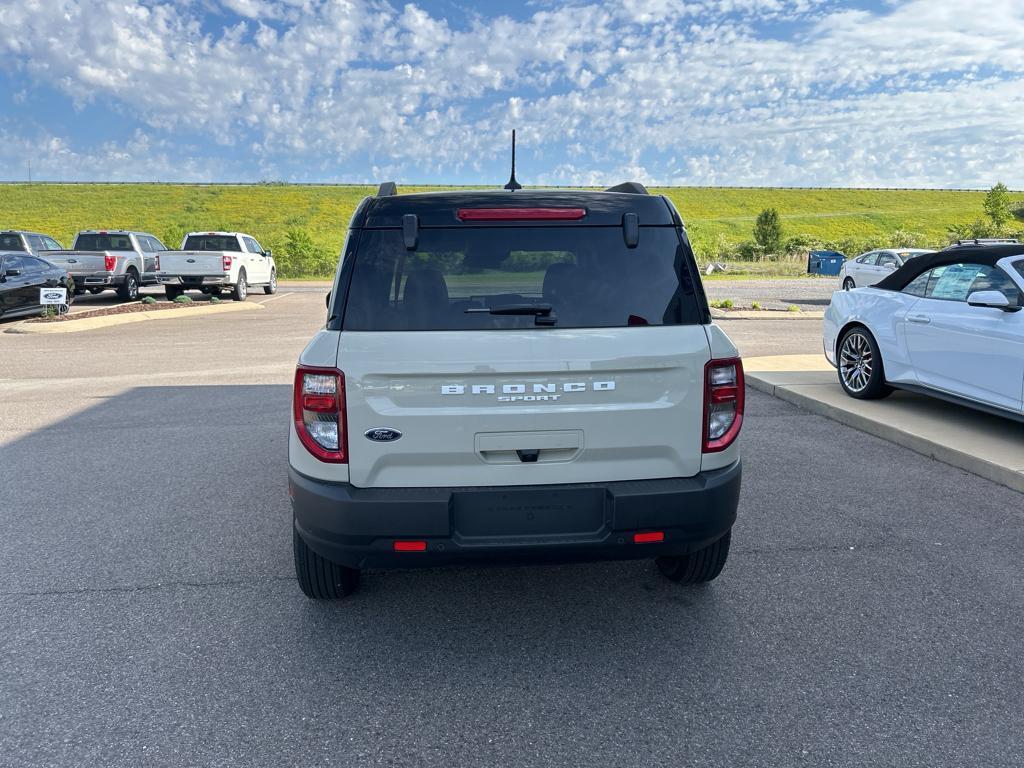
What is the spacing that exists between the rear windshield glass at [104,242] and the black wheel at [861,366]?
19664 millimetres

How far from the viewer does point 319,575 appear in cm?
362

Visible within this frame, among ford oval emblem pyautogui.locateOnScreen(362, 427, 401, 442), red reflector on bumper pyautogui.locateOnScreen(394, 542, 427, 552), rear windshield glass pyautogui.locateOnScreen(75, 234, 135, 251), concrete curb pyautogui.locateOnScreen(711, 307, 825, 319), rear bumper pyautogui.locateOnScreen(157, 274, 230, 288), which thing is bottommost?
concrete curb pyautogui.locateOnScreen(711, 307, 825, 319)

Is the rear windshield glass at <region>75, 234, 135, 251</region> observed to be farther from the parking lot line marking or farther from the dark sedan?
the dark sedan

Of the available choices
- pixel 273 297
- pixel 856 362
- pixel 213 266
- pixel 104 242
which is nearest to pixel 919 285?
pixel 856 362

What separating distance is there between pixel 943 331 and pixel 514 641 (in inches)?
211

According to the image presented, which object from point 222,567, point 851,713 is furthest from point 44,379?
point 851,713

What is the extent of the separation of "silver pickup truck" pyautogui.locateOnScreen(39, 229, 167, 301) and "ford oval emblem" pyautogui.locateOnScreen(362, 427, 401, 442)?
64.9ft

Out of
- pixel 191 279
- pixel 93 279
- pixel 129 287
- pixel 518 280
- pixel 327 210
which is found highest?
pixel 327 210

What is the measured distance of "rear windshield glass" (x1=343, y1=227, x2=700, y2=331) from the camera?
311 cm

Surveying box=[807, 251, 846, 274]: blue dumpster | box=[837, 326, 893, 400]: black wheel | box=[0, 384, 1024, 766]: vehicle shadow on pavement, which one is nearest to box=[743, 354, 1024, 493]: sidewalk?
box=[837, 326, 893, 400]: black wheel

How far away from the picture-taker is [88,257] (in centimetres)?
2008

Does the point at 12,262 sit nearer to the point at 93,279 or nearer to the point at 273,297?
the point at 93,279

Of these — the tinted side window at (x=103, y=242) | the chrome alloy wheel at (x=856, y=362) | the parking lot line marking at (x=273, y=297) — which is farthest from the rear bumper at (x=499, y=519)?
the tinted side window at (x=103, y=242)

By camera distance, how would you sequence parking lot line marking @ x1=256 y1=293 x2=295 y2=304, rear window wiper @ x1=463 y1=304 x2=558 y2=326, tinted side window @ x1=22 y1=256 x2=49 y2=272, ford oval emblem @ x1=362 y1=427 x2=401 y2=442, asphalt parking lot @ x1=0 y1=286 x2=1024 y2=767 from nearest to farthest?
1. asphalt parking lot @ x1=0 y1=286 x2=1024 y2=767
2. ford oval emblem @ x1=362 y1=427 x2=401 y2=442
3. rear window wiper @ x1=463 y1=304 x2=558 y2=326
4. tinted side window @ x1=22 y1=256 x2=49 y2=272
5. parking lot line marking @ x1=256 y1=293 x2=295 y2=304
